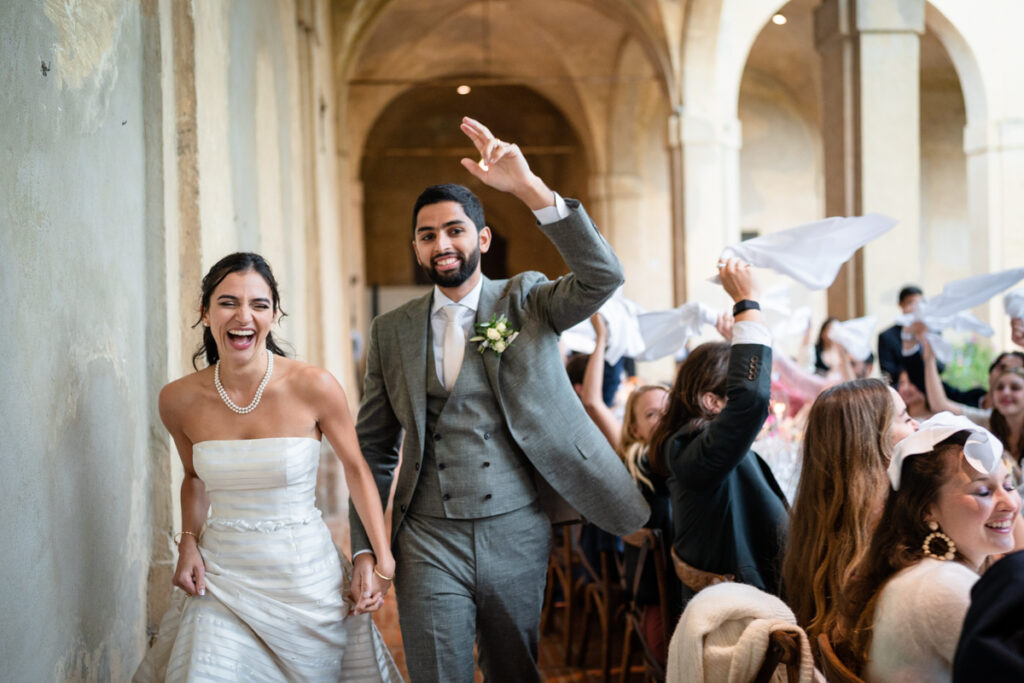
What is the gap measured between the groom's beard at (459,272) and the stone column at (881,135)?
701cm

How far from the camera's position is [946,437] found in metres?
2.20

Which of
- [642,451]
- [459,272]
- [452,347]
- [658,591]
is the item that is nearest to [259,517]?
[452,347]

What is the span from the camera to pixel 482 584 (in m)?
2.80

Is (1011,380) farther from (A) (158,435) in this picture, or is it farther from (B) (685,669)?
(A) (158,435)

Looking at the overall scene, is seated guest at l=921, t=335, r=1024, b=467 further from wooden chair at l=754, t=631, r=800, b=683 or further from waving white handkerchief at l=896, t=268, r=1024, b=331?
wooden chair at l=754, t=631, r=800, b=683

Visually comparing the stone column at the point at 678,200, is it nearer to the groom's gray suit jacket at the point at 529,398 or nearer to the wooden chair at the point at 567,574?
the wooden chair at the point at 567,574

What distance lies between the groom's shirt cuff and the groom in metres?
0.04

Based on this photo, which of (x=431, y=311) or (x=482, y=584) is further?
(x=431, y=311)

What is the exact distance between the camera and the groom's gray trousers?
9.11ft

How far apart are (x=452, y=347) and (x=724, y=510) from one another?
3.33 feet

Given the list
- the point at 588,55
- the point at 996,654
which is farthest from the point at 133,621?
the point at 588,55

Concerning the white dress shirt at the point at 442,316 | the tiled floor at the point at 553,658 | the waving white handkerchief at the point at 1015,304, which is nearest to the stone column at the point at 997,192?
the waving white handkerchief at the point at 1015,304

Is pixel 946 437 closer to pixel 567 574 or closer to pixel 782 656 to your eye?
pixel 782 656

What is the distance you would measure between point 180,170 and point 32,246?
1591 millimetres
